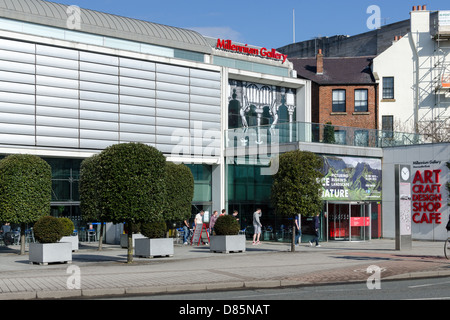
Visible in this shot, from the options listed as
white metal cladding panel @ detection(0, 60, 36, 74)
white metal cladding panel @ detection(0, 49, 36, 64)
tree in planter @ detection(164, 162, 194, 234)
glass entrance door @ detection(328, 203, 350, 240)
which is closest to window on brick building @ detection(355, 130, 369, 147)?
glass entrance door @ detection(328, 203, 350, 240)

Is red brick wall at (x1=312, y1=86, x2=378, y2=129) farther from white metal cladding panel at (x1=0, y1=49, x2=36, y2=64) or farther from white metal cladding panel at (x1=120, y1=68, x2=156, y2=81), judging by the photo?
white metal cladding panel at (x1=0, y1=49, x2=36, y2=64)

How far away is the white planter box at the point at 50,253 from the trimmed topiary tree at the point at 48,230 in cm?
26

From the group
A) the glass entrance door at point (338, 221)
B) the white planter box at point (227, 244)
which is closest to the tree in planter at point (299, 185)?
the white planter box at point (227, 244)

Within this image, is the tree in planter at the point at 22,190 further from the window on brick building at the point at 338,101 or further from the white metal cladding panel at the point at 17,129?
the window on brick building at the point at 338,101

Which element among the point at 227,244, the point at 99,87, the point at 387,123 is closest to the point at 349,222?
the point at 227,244

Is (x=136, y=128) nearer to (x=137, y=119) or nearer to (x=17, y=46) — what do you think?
(x=137, y=119)

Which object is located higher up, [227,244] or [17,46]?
[17,46]

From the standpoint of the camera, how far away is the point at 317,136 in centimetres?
3378

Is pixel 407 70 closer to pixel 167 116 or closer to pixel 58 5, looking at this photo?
pixel 167 116

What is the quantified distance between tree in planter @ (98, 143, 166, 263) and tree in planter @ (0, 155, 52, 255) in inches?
243

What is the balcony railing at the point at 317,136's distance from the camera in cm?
3350

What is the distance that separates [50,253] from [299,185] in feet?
33.3

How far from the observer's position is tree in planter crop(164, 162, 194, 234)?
29.5m
